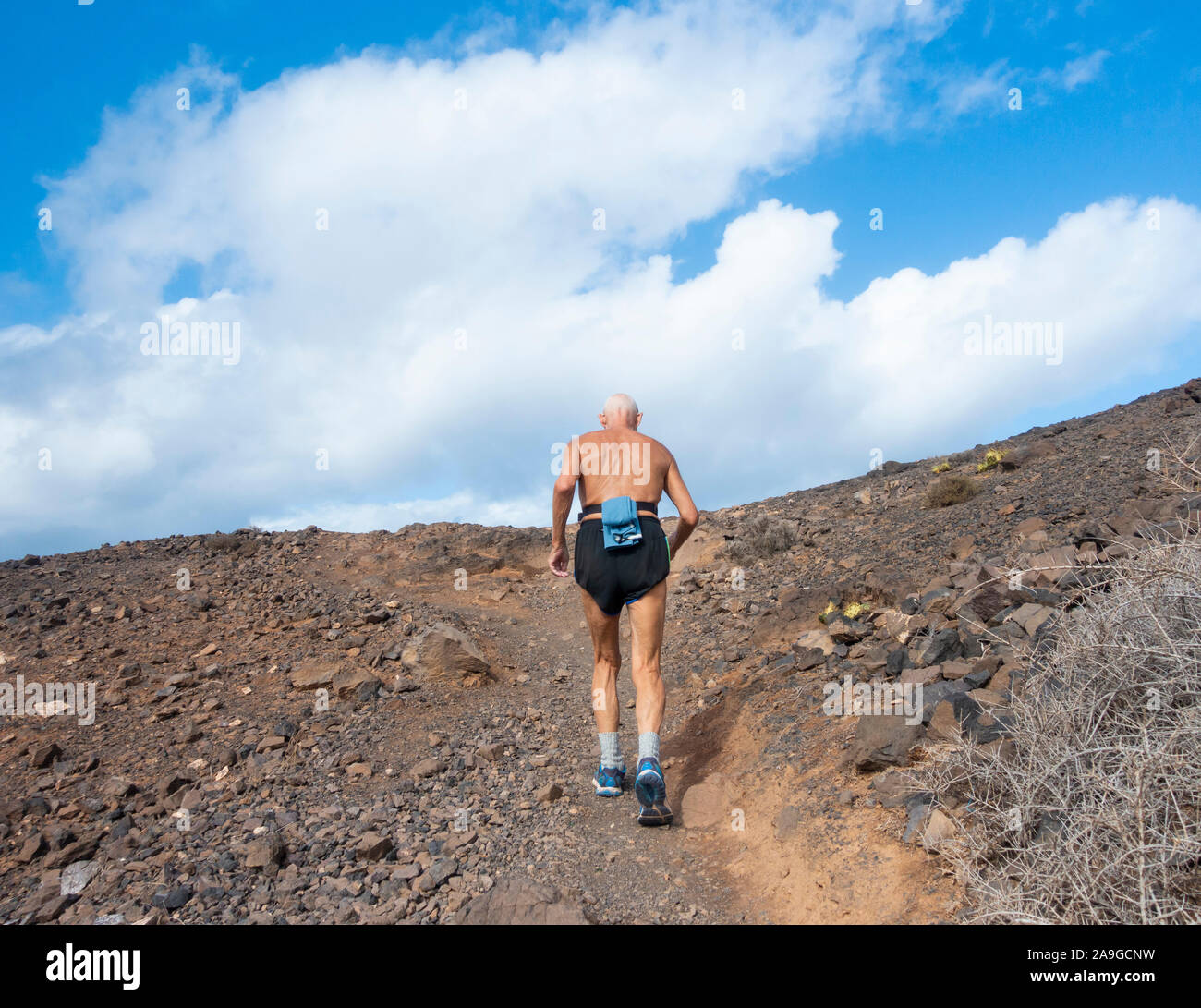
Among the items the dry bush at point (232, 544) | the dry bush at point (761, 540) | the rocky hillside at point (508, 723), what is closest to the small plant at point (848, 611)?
the rocky hillside at point (508, 723)

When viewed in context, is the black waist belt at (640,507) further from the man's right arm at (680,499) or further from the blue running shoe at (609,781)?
the blue running shoe at (609,781)

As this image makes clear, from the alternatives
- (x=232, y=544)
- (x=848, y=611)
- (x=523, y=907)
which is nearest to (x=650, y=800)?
(x=523, y=907)

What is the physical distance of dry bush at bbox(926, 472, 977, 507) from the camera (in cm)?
1046

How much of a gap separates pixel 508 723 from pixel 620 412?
3.00 metres

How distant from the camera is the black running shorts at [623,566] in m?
4.84

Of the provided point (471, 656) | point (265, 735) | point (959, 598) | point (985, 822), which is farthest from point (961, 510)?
point (265, 735)

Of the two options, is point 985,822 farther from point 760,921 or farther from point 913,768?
point 760,921

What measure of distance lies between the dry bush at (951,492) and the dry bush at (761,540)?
6.39 ft

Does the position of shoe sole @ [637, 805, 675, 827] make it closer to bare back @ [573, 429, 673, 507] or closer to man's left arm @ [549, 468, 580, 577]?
man's left arm @ [549, 468, 580, 577]

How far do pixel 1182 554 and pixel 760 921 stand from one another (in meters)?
2.65

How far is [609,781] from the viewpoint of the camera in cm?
498

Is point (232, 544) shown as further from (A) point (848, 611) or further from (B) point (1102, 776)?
(B) point (1102, 776)

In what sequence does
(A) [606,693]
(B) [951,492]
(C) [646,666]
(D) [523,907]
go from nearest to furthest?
(D) [523,907] → (C) [646,666] → (A) [606,693] → (B) [951,492]

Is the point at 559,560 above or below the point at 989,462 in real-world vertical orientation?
below
